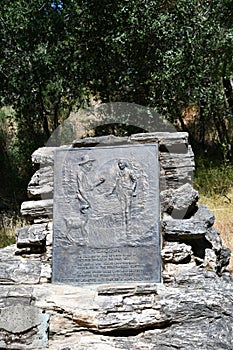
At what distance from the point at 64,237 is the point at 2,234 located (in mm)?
3068

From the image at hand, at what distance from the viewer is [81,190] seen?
5.39m

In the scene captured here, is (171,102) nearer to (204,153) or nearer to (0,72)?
(204,153)

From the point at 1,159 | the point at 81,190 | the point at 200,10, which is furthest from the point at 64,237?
the point at 1,159

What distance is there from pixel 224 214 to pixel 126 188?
3.09 m

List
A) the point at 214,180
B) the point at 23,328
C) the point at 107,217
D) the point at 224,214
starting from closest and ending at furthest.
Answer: the point at 23,328, the point at 107,217, the point at 224,214, the point at 214,180

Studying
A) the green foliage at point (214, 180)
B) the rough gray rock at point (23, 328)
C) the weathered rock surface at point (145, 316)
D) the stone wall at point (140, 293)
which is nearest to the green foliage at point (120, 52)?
the green foliage at point (214, 180)

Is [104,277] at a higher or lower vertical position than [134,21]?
lower

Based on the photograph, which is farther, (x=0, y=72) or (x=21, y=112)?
(x=21, y=112)

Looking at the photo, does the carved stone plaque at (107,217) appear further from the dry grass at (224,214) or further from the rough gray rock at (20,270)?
the dry grass at (224,214)

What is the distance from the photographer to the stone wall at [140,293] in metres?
4.46

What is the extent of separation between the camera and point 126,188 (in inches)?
209

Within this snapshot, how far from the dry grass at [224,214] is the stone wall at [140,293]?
1.51 m

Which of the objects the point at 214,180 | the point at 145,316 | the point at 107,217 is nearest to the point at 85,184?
the point at 107,217

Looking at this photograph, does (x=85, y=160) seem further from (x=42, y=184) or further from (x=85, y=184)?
(x=42, y=184)
